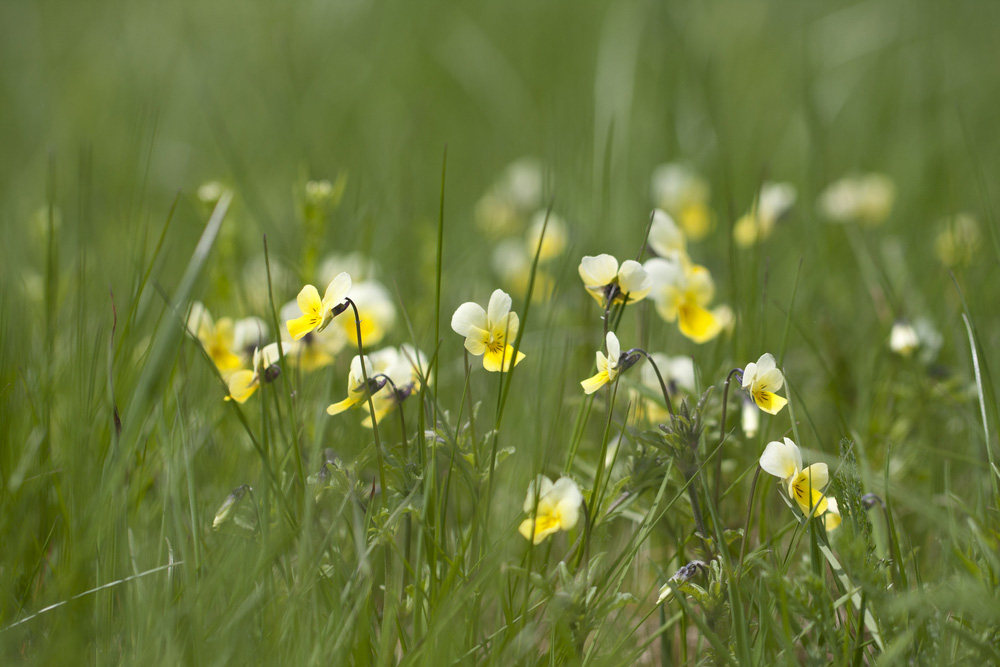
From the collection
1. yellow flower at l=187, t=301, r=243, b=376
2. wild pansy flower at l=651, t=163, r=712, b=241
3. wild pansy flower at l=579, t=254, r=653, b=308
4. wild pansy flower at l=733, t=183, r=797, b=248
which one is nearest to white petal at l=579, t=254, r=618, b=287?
wild pansy flower at l=579, t=254, r=653, b=308

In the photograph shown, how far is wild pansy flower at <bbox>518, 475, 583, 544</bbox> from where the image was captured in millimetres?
1161

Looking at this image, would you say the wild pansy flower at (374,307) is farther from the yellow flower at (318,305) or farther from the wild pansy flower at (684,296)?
the wild pansy flower at (684,296)

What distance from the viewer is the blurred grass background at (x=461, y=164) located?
161 cm

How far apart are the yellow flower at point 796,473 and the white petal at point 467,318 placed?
1.69 feet

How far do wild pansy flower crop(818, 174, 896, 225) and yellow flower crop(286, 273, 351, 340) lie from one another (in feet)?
6.79

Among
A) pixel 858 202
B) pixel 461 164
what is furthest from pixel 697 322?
pixel 461 164

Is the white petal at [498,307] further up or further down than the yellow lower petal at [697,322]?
further up

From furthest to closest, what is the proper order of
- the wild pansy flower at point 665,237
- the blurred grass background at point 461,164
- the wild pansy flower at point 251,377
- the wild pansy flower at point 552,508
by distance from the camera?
the wild pansy flower at point 665,237 → the blurred grass background at point 461,164 → the wild pansy flower at point 251,377 → the wild pansy flower at point 552,508

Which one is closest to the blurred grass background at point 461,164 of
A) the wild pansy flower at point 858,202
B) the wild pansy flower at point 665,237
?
the wild pansy flower at point 858,202

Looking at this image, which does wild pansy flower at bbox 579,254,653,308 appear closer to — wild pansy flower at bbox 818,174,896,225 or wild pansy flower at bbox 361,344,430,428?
wild pansy flower at bbox 361,344,430,428

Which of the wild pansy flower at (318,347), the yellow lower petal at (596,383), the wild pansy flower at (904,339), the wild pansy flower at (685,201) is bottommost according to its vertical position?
the wild pansy flower at (904,339)

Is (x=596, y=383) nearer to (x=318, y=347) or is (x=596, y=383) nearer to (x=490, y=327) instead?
(x=490, y=327)

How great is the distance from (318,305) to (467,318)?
0.27 metres

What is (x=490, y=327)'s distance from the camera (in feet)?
4.42
